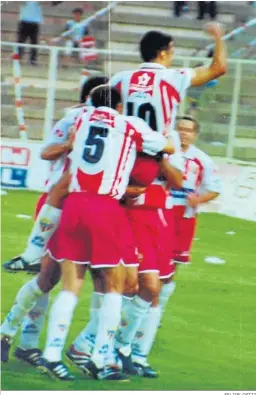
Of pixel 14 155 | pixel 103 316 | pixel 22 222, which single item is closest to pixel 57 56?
pixel 14 155

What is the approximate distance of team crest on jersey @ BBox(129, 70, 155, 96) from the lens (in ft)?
18.5

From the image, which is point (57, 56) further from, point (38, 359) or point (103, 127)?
point (38, 359)

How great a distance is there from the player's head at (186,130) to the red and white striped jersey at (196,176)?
0.15 feet

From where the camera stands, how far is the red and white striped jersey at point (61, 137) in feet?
17.8

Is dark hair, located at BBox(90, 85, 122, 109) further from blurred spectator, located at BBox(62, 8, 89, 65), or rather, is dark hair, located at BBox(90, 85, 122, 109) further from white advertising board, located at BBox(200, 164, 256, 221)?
white advertising board, located at BBox(200, 164, 256, 221)

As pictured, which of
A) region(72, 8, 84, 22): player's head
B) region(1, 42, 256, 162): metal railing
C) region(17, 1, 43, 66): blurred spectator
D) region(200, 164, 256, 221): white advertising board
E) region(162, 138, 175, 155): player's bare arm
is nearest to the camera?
region(162, 138, 175, 155): player's bare arm

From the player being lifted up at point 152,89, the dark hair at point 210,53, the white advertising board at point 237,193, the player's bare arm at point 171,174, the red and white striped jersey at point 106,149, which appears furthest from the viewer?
the white advertising board at point 237,193

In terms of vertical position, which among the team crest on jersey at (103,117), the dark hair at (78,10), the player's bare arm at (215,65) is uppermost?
the dark hair at (78,10)

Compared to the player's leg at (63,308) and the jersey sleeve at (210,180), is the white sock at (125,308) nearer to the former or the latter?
the player's leg at (63,308)

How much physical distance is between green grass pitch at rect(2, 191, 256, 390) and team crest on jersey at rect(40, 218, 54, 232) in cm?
12

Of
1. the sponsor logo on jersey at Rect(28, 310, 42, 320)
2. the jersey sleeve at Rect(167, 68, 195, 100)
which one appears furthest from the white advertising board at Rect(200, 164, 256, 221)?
the sponsor logo on jersey at Rect(28, 310, 42, 320)

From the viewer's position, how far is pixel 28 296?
5.49m

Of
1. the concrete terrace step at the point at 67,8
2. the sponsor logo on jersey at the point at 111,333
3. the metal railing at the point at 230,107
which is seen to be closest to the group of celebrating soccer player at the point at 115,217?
the sponsor logo on jersey at the point at 111,333

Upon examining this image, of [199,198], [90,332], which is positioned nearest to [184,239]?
[199,198]
